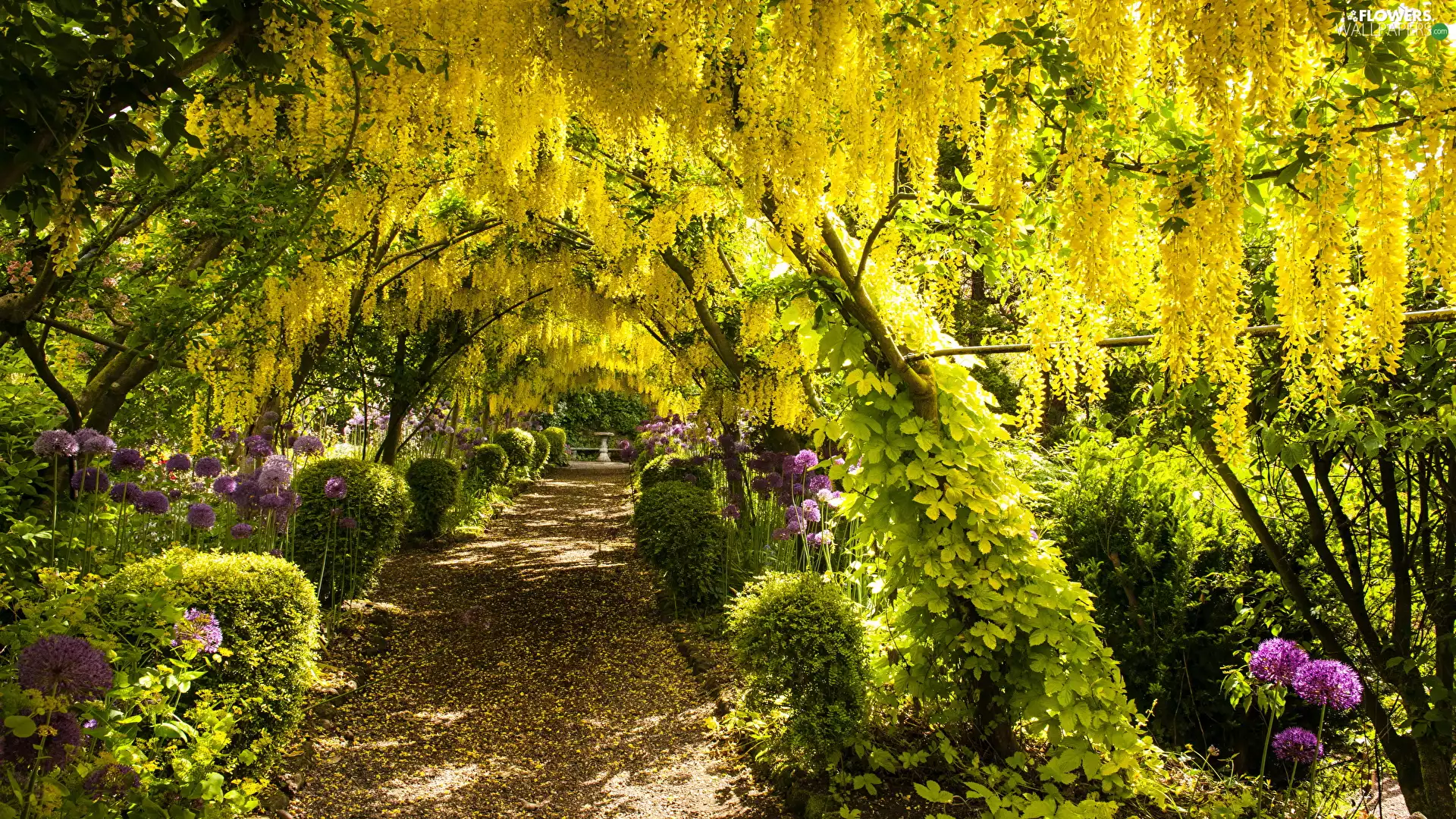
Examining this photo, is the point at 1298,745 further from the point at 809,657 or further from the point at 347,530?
the point at 347,530

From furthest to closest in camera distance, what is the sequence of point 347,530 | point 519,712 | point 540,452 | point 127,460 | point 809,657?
1. point 540,452
2. point 347,530
3. point 519,712
4. point 127,460
5. point 809,657

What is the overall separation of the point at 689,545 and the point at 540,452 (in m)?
12.4

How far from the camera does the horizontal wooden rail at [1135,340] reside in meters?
1.95

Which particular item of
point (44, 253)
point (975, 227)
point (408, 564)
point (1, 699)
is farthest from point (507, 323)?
point (1, 699)

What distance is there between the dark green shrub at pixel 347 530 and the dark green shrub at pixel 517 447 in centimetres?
789

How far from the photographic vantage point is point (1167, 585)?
385 cm

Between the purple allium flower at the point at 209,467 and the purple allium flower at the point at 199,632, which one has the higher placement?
the purple allium flower at the point at 209,467

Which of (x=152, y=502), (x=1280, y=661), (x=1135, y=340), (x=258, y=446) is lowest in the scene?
(x=1280, y=661)

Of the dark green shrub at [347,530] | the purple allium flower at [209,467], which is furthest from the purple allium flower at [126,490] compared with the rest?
the dark green shrub at [347,530]

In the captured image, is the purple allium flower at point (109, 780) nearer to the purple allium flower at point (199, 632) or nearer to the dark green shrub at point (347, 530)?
the purple allium flower at point (199, 632)

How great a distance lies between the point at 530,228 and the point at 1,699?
5.24 meters

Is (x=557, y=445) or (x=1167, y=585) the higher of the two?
(x=557, y=445)

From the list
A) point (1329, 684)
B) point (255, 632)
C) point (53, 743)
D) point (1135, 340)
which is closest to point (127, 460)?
point (255, 632)

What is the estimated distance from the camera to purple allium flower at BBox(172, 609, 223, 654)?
2361 millimetres
